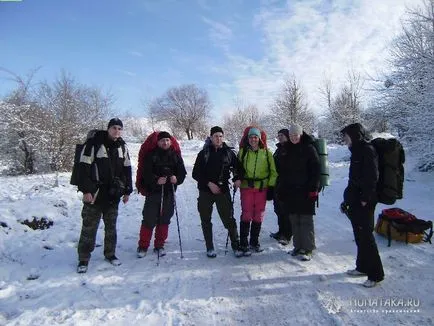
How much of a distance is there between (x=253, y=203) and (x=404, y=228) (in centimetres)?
259

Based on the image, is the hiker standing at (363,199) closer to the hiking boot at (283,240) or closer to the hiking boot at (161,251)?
the hiking boot at (283,240)

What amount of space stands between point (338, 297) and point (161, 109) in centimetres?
5880

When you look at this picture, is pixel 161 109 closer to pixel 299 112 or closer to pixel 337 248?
pixel 299 112

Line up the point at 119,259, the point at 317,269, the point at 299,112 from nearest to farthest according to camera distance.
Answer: the point at 317,269, the point at 119,259, the point at 299,112

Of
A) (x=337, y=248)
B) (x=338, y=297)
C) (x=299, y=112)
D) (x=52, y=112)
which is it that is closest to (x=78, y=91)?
(x=52, y=112)

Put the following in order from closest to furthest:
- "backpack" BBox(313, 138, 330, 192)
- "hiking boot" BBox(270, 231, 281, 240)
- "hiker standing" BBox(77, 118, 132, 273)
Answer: "hiker standing" BBox(77, 118, 132, 273), "backpack" BBox(313, 138, 330, 192), "hiking boot" BBox(270, 231, 281, 240)

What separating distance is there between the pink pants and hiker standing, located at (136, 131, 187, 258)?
1.18 meters

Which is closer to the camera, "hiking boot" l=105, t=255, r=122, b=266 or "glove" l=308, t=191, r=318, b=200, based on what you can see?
"hiking boot" l=105, t=255, r=122, b=266

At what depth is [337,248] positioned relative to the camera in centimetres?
571

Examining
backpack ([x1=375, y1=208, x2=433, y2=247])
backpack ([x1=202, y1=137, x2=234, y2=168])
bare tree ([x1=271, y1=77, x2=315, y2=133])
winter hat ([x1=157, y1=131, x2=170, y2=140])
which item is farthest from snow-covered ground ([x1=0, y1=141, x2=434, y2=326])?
bare tree ([x1=271, y1=77, x2=315, y2=133])

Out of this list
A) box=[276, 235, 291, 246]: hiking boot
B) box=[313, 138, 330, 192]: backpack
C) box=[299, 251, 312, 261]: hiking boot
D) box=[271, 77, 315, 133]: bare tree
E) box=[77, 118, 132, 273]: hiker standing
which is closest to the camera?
box=[77, 118, 132, 273]: hiker standing

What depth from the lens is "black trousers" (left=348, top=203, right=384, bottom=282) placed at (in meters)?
4.19

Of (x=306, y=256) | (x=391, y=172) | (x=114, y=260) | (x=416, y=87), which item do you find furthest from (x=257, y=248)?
(x=416, y=87)

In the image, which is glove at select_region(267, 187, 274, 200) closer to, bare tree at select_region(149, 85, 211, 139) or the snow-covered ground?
the snow-covered ground
